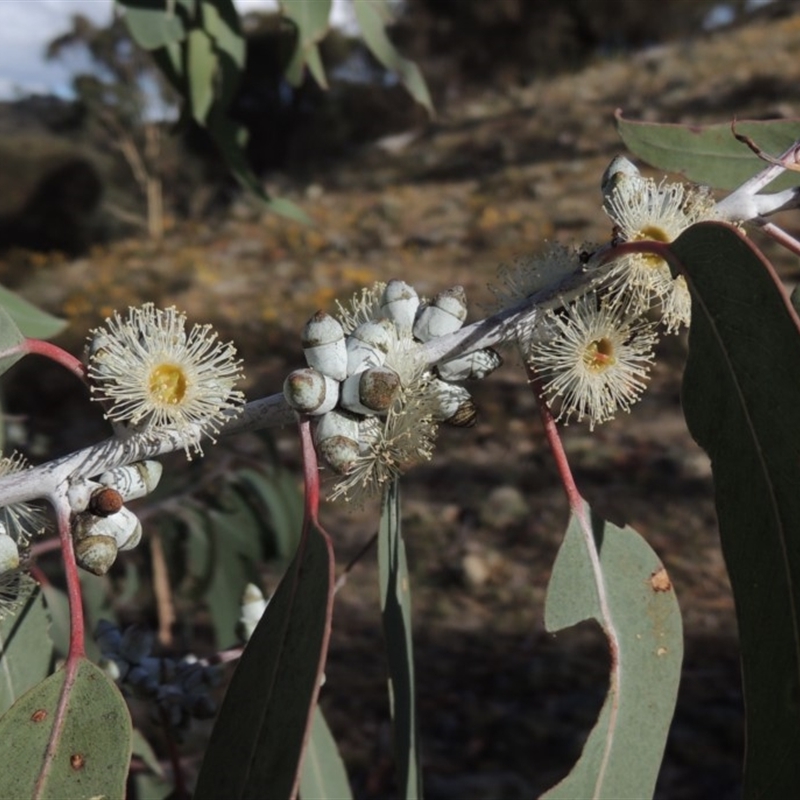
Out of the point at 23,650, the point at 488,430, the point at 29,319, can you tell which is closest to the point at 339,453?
the point at 23,650

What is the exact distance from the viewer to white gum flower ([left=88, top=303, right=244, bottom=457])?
0.75 meters

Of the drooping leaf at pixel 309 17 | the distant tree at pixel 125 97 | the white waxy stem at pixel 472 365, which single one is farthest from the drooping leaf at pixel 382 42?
the distant tree at pixel 125 97

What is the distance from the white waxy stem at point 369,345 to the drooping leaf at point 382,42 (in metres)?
0.93

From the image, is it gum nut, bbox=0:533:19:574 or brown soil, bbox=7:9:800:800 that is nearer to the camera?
gum nut, bbox=0:533:19:574

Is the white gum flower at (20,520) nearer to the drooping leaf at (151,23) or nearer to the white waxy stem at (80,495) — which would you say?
the white waxy stem at (80,495)

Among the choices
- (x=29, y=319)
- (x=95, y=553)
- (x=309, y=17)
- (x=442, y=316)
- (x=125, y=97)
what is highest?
(x=125, y=97)

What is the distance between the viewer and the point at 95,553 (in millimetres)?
699

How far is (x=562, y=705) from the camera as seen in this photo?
11.6 ft

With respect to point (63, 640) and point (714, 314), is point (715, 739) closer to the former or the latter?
point (63, 640)

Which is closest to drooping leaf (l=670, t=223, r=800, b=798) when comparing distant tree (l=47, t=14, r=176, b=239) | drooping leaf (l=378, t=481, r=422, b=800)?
drooping leaf (l=378, t=481, r=422, b=800)

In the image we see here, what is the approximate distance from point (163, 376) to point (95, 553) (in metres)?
0.15

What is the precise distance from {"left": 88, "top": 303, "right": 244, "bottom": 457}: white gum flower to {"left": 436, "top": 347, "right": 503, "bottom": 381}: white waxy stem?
167mm

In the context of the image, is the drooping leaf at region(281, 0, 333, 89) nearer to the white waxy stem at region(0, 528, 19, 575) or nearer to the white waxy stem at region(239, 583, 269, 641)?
the white waxy stem at region(239, 583, 269, 641)

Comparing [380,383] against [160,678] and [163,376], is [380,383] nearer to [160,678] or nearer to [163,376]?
[163,376]
